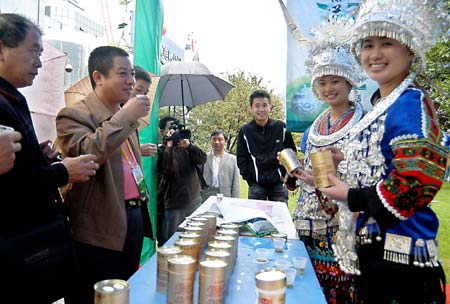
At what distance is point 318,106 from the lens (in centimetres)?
348

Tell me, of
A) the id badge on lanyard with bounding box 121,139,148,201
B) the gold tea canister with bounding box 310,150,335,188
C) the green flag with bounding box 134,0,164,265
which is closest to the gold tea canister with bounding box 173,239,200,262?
the gold tea canister with bounding box 310,150,335,188

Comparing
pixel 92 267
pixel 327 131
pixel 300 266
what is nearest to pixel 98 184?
Result: pixel 92 267

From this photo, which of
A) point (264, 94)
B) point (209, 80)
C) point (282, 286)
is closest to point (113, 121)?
point (282, 286)

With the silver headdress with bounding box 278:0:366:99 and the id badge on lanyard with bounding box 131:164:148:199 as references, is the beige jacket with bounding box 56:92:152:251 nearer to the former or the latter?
the id badge on lanyard with bounding box 131:164:148:199

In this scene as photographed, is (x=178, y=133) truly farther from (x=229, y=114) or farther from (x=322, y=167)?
(x=229, y=114)

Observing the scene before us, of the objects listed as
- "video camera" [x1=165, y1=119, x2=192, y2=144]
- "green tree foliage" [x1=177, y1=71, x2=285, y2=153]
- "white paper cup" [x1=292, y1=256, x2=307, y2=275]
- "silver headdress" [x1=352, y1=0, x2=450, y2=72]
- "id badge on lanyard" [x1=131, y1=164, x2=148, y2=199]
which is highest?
"green tree foliage" [x1=177, y1=71, x2=285, y2=153]

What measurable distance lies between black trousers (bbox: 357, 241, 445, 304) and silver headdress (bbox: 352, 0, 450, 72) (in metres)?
0.76

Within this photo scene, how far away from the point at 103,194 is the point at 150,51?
206cm

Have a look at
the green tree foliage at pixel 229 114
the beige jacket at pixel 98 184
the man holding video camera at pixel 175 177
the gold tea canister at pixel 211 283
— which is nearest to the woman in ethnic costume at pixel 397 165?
the gold tea canister at pixel 211 283

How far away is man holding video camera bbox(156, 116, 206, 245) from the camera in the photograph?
3908 millimetres

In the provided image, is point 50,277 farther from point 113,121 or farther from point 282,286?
point 282,286

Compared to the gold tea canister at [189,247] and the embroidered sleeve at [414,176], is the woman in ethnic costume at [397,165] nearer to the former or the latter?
the embroidered sleeve at [414,176]

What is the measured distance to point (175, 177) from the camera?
3.98 metres

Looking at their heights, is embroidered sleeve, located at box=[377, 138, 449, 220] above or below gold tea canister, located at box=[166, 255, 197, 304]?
above
